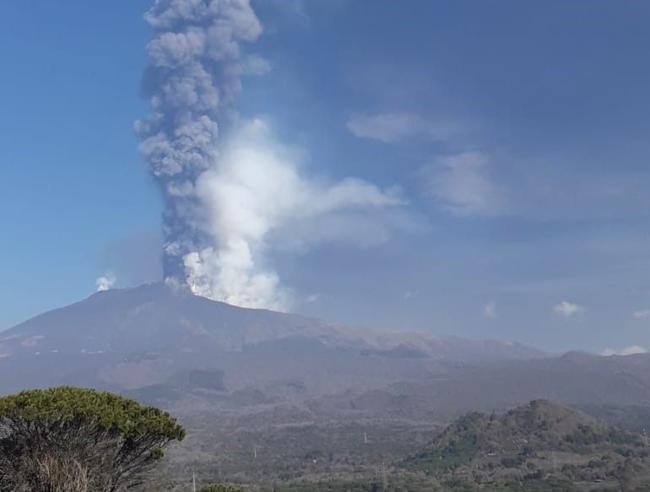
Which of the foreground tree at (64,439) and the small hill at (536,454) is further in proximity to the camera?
the small hill at (536,454)

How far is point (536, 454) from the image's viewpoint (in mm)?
113000

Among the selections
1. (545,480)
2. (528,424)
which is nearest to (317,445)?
(528,424)

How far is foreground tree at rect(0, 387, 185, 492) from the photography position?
65.3 feet

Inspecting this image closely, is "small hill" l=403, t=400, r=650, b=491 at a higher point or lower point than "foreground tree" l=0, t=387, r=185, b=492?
lower

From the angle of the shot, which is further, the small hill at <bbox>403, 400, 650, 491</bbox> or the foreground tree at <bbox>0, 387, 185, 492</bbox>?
the small hill at <bbox>403, 400, 650, 491</bbox>

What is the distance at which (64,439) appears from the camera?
20406mm

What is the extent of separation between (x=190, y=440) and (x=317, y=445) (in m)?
32.2

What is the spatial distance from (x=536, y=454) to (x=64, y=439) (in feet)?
340

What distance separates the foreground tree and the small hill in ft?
243

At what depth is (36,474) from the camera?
20156 mm

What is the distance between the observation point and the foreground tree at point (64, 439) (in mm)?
19891

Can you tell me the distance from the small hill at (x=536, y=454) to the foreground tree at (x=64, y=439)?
243ft

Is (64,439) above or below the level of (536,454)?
above

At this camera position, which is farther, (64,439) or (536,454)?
(536,454)
